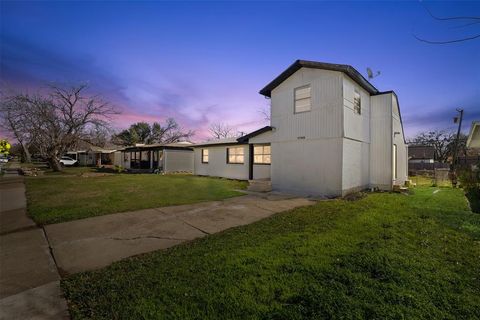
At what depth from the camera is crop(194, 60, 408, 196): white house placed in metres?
8.95

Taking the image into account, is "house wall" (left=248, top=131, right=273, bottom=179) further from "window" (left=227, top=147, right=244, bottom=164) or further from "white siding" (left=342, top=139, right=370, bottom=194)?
"white siding" (left=342, top=139, right=370, bottom=194)

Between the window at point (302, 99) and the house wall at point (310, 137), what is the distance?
0.19m

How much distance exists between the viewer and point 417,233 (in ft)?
15.4

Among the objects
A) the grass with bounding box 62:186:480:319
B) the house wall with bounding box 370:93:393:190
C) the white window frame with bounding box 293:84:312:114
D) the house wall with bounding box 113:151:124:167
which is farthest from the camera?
the house wall with bounding box 113:151:124:167

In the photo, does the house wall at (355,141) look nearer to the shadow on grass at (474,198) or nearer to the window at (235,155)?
the shadow on grass at (474,198)

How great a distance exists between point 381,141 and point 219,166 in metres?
10.7

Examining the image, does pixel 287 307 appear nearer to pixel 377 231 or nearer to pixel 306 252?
pixel 306 252

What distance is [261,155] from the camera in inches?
529

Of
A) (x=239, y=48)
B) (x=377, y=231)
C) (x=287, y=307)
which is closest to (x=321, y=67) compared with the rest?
(x=239, y=48)

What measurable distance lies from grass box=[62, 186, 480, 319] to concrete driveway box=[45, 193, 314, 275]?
1.62 feet

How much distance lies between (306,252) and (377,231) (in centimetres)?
221

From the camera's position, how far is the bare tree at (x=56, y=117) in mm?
20438

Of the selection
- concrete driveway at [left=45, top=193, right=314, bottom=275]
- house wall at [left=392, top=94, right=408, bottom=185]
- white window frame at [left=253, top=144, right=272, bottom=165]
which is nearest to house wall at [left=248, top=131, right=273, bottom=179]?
white window frame at [left=253, top=144, right=272, bottom=165]

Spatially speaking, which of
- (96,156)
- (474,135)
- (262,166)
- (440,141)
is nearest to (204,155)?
(262,166)
